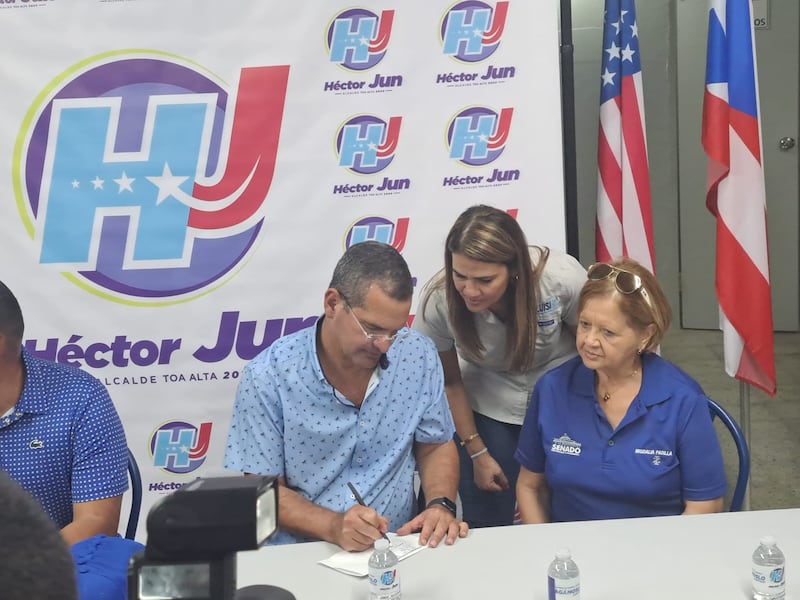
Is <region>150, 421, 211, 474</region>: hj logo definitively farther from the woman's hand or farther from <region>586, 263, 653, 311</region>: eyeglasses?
<region>586, 263, 653, 311</region>: eyeglasses

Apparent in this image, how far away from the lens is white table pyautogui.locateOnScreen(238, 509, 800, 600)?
1.60 metres

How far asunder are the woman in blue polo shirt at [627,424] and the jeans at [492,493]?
48cm

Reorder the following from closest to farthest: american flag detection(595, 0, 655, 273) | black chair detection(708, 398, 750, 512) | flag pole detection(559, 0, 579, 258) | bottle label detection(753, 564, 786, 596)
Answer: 1. bottle label detection(753, 564, 786, 596)
2. black chair detection(708, 398, 750, 512)
3. flag pole detection(559, 0, 579, 258)
4. american flag detection(595, 0, 655, 273)

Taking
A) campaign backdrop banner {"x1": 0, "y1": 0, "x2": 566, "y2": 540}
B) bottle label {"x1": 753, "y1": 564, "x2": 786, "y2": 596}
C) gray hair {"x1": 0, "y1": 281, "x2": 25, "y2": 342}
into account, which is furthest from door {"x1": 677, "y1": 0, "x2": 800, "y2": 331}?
gray hair {"x1": 0, "y1": 281, "x2": 25, "y2": 342}

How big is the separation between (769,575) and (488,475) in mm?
1083

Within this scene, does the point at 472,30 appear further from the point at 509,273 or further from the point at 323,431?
the point at 323,431

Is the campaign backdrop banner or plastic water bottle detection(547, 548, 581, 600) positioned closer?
plastic water bottle detection(547, 548, 581, 600)

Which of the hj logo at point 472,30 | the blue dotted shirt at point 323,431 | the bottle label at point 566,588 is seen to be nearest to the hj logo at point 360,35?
the hj logo at point 472,30

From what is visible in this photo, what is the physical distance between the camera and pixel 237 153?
2926 millimetres

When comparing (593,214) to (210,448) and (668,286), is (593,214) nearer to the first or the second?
(668,286)

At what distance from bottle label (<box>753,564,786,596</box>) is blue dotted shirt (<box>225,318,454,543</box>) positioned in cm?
86

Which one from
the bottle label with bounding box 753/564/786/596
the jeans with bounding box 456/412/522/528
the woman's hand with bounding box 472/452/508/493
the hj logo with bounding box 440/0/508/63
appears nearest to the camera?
the bottle label with bounding box 753/564/786/596

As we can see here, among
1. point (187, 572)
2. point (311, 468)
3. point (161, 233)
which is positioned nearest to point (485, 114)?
point (161, 233)

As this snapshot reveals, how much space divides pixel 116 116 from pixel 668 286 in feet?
7.74
